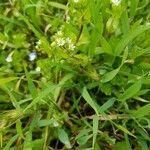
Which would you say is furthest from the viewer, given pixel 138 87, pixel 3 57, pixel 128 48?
pixel 3 57

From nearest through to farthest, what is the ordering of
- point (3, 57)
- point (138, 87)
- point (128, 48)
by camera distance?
point (138, 87), point (128, 48), point (3, 57)

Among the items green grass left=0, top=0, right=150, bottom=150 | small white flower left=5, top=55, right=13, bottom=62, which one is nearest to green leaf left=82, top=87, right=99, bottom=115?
green grass left=0, top=0, right=150, bottom=150

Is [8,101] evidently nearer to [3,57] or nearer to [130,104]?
[3,57]

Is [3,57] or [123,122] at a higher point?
[3,57]

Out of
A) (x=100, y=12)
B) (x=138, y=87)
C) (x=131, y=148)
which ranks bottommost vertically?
(x=131, y=148)

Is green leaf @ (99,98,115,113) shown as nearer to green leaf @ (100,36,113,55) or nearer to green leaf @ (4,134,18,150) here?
green leaf @ (100,36,113,55)

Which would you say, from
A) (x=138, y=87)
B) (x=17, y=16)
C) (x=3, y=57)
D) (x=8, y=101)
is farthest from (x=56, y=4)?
(x=138, y=87)

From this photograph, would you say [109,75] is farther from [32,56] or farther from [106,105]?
[32,56]
